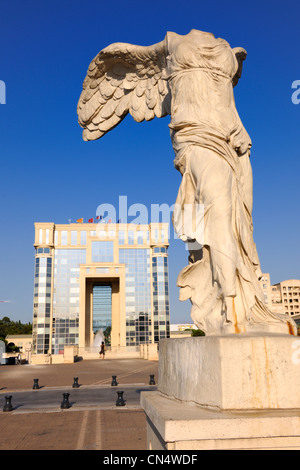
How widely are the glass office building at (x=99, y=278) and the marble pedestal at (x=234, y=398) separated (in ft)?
146

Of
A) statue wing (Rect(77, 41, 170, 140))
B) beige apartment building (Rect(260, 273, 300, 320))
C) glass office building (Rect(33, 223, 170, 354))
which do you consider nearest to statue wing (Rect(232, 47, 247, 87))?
statue wing (Rect(77, 41, 170, 140))

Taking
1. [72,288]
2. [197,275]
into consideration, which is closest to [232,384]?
[197,275]

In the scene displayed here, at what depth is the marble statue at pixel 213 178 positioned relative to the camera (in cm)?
344

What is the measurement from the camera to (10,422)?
880cm

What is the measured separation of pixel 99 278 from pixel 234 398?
47442mm

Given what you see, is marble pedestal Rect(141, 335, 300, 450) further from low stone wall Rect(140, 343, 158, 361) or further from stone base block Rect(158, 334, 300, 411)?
low stone wall Rect(140, 343, 158, 361)

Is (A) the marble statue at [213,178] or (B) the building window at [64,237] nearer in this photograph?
(A) the marble statue at [213,178]

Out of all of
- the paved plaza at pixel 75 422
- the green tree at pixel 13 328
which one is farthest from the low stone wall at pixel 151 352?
the green tree at pixel 13 328

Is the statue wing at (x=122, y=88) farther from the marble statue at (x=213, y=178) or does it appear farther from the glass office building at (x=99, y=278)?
the glass office building at (x=99, y=278)

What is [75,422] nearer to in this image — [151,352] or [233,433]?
[233,433]

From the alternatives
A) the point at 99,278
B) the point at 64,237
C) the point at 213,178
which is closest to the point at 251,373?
the point at 213,178

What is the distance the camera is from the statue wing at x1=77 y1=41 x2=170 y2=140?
5.09 m
